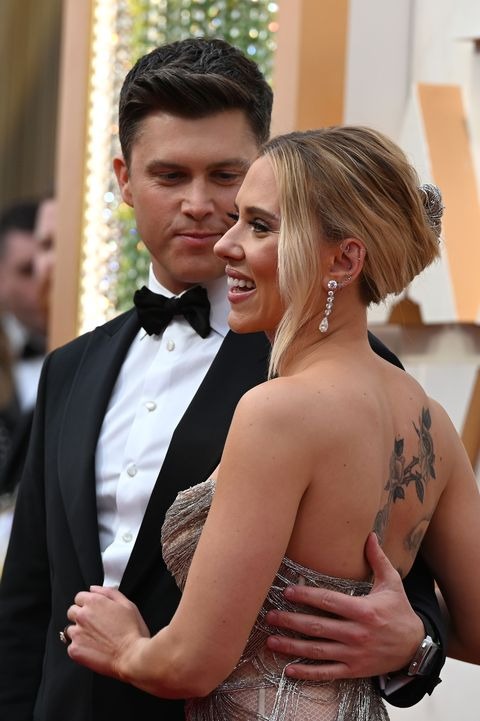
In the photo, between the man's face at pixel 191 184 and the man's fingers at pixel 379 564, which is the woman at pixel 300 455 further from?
the man's face at pixel 191 184

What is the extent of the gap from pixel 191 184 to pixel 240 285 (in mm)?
602

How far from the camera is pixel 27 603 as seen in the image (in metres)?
2.52

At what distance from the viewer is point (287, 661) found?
1844mm

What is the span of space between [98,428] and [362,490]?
80 centimetres

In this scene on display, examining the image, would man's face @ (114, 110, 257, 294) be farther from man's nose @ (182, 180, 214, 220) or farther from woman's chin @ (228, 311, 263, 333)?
woman's chin @ (228, 311, 263, 333)

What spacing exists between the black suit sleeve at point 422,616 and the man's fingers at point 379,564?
18 cm

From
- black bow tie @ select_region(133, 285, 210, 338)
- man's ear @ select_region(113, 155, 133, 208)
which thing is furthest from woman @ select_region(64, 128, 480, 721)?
man's ear @ select_region(113, 155, 133, 208)

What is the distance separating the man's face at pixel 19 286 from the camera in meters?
8.03

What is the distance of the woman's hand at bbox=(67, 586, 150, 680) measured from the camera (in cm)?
185

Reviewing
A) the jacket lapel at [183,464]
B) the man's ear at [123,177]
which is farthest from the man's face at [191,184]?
the jacket lapel at [183,464]

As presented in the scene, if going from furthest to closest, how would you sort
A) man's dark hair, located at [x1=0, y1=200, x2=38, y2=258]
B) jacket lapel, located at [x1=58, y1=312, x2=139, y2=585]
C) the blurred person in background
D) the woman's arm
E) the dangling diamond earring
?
man's dark hair, located at [x1=0, y1=200, x2=38, y2=258]
the blurred person in background
jacket lapel, located at [x1=58, y1=312, x2=139, y2=585]
the dangling diamond earring
the woman's arm

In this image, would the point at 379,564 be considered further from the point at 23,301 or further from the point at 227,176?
the point at 23,301

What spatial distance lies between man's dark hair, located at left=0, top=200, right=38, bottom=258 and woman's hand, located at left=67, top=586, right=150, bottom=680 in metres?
6.32

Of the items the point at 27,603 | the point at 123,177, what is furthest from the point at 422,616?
the point at 123,177
